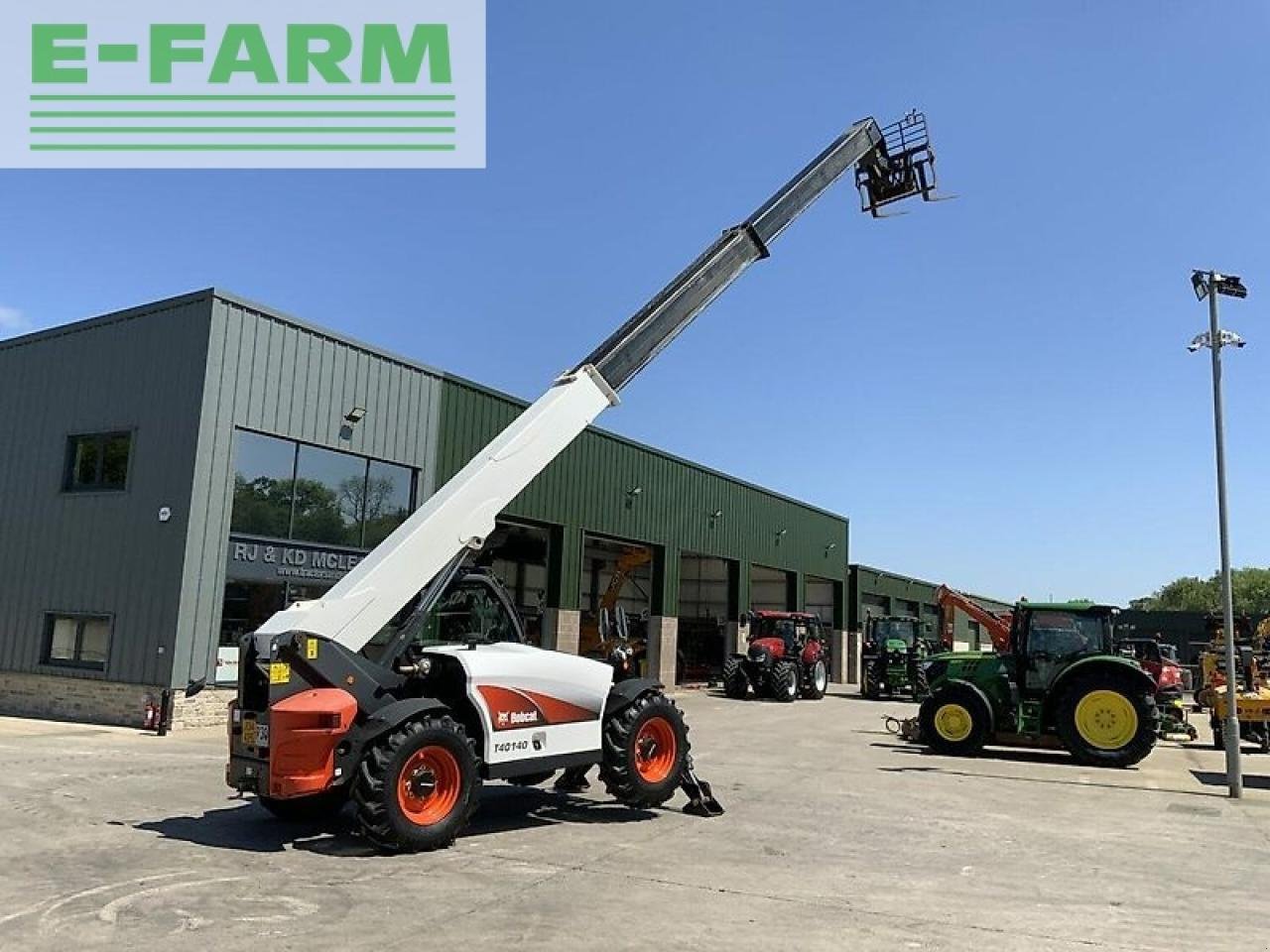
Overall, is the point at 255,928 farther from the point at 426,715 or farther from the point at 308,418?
the point at 308,418

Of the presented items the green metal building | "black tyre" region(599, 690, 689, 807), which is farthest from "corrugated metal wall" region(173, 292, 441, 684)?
"black tyre" region(599, 690, 689, 807)

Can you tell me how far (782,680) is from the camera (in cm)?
2728

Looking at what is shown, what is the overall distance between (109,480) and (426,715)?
12678 mm

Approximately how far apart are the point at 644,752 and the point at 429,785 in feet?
8.09

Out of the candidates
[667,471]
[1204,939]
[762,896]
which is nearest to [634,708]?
[762,896]

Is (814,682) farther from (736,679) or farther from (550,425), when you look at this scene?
(550,425)

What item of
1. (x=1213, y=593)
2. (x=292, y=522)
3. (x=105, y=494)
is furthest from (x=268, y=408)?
(x=1213, y=593)

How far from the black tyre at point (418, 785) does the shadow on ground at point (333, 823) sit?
40 centimetres

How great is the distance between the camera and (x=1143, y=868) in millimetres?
7922

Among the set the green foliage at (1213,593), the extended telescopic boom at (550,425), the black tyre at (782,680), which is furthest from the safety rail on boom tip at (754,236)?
the green foliage at (1213,593)

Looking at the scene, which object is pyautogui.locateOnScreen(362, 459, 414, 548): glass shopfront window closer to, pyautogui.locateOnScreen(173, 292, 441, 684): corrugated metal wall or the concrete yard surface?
pyautogui.locateOnScreen(173, 292, 441, 684): corrugated metal wall

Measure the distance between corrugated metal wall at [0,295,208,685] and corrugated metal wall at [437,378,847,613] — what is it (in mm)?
5907

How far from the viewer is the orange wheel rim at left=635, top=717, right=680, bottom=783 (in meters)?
9.52

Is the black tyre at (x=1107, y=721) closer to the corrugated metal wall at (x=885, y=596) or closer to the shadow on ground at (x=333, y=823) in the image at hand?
the shadow on ground at (x=333, y=823)
